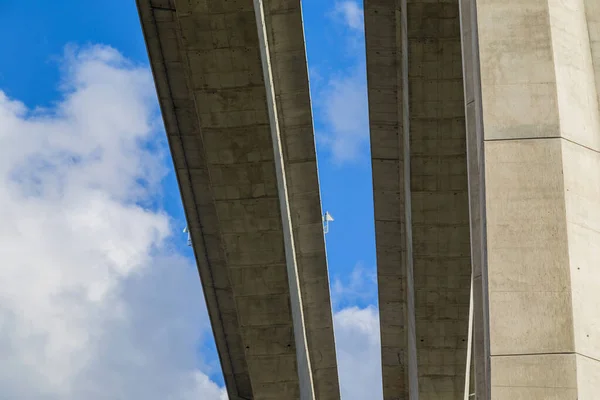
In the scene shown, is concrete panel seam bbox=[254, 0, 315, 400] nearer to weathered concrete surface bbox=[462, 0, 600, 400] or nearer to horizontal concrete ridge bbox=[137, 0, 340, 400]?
horizontal concrete ridge bbox=[137, 0, 340, 400]

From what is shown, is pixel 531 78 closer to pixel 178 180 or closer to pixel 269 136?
pixel 269 136

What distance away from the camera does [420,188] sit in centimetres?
1788

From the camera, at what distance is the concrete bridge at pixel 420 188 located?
26.4ft

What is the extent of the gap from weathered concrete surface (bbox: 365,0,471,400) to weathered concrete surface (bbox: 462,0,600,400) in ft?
22.0

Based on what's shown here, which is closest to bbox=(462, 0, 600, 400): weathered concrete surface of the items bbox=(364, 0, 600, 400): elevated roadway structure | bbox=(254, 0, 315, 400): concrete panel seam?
bbox=(364, 0, 600, 400): elevated roadway structure

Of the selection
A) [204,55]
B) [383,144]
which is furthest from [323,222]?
[204,55]

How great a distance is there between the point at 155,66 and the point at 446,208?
20.2 feet

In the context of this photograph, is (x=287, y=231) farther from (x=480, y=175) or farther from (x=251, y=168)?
(x=480, y=175)

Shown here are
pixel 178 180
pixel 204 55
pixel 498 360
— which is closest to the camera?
pixel 498 360

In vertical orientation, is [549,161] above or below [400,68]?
below

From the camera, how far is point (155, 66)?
18.2 metres

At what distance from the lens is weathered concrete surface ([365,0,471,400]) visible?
16.5m

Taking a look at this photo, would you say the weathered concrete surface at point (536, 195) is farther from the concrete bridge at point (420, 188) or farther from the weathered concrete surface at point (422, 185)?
the weathered concrete surface at point (422, 185)

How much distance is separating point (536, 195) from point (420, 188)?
31.5 ft
